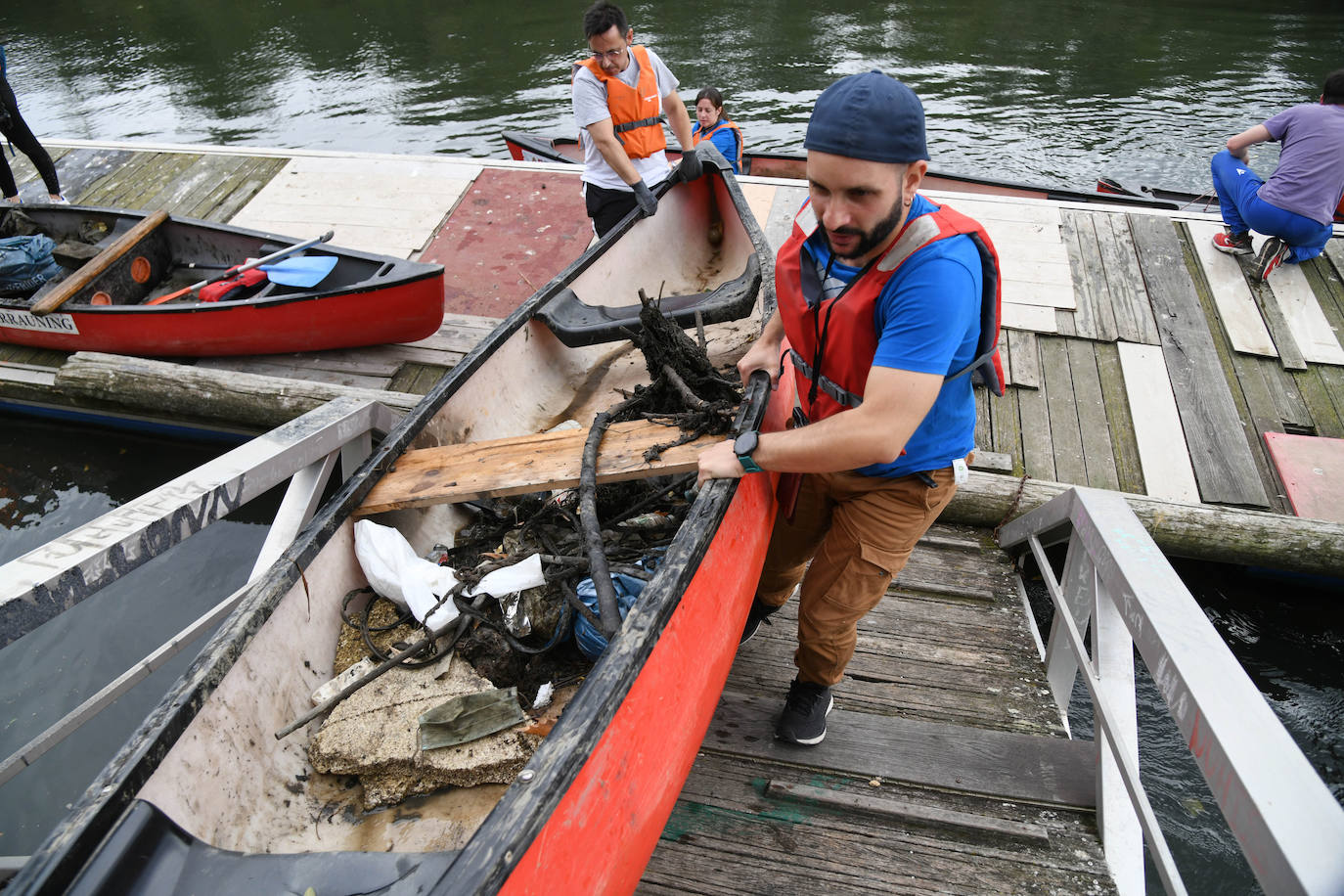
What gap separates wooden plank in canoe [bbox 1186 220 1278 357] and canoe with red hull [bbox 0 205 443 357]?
5.44 metres

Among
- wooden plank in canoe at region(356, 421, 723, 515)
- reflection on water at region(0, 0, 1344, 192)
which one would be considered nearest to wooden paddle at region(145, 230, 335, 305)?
wooden plank in canoe at region(356, 421, 723, 515)

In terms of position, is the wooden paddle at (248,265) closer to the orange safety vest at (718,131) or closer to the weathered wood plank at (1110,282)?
the orange safety vest at (718,131)

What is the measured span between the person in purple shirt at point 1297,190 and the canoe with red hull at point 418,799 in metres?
4.83

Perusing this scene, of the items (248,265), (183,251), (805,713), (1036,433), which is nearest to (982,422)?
(1036,433)

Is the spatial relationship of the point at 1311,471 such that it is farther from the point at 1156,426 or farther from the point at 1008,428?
the point at 1008,428

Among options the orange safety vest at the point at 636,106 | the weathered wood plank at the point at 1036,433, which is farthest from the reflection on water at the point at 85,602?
the weathered wood plank at the point at 1036,433

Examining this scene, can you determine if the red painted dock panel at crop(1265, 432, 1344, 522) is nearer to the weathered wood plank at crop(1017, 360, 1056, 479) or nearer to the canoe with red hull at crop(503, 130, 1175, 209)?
the weathered wood plank at crop(1017, 360, 1056, 479)

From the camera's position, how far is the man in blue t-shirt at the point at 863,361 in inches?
71.3

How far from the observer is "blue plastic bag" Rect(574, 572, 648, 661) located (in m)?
2.67

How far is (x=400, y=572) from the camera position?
284cm

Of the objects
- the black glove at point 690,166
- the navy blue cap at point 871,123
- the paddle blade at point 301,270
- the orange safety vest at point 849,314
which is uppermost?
the navy blue cap at point 871,123

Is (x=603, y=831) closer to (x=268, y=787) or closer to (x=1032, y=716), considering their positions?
(x=268, y=787)

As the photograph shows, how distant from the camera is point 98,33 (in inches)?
665

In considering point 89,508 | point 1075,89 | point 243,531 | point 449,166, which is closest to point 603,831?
point 243,531
